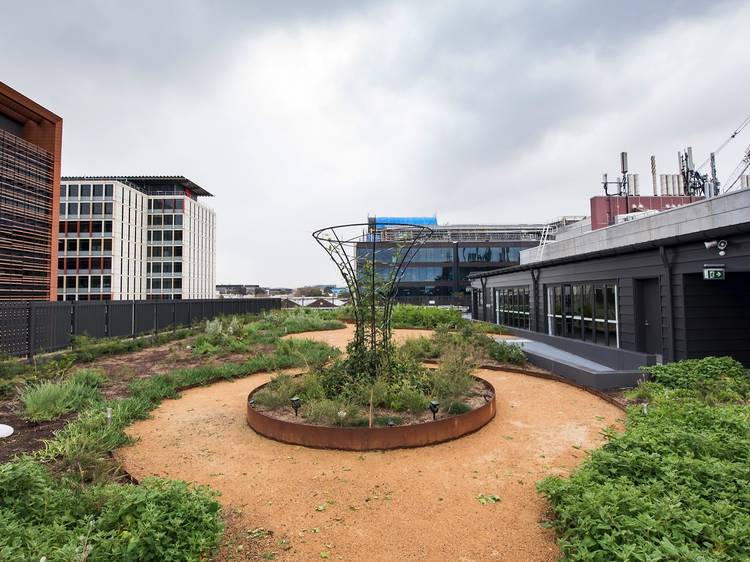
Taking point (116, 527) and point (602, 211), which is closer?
point (116, 527)

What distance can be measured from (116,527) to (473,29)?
35.8 ft

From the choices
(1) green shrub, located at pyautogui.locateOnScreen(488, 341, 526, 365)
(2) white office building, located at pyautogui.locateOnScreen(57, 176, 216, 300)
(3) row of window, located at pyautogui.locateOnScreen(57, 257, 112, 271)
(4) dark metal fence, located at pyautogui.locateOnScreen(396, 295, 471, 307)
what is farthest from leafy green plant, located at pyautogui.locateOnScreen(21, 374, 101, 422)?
(3) row of window, located at pyautogui.locateOnScreen(57, 257, 112, 271)

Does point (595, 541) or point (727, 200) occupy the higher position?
point (727, 200)

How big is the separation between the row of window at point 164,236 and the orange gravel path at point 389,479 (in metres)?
59.2

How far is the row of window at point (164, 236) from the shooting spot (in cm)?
5888

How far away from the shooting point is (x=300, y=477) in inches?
175

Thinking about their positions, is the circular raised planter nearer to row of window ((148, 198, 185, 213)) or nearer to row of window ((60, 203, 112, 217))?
row of window ((60, 203, 112, 217))

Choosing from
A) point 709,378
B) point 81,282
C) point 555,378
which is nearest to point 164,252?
point 81,282

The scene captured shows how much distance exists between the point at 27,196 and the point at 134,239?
39051mm

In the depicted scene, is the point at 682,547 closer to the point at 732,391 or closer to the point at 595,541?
the point at 595,541

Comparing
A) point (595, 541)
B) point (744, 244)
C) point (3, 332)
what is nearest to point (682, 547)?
point (595, 541)

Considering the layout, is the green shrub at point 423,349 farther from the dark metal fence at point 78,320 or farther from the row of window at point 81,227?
the row of window at point 81,227

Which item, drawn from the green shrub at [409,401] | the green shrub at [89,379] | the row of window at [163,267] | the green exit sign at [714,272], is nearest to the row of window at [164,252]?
the row of window at [163,267]

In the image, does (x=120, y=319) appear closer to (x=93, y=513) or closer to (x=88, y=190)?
(x=93, y=513)
